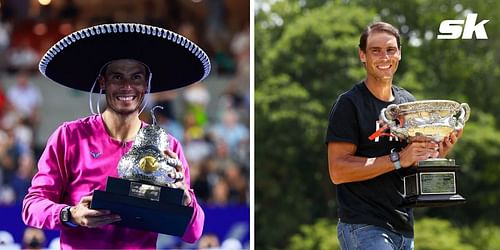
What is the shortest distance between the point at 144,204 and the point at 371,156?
860 mm

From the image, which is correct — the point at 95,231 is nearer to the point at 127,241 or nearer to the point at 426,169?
the point at 127,241

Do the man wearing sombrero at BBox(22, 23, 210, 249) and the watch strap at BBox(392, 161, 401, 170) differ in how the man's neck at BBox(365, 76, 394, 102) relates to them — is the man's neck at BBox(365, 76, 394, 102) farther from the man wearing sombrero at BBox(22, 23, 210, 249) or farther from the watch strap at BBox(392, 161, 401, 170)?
the man wearing sombrero at BBox(22, 23, 210, 249)

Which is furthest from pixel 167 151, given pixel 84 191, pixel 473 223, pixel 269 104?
pixel 473 223

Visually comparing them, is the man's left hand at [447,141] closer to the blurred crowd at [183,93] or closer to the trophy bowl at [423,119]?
the trophy bowl at [423,119]

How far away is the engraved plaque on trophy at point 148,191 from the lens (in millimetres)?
3527

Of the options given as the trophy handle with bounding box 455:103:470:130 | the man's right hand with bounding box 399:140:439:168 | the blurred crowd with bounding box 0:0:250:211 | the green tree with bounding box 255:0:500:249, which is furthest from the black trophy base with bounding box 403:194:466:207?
the green tree with bounding box 255:0:500:249

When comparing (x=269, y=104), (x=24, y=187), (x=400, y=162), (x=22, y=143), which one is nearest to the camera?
(x=400, y=162)

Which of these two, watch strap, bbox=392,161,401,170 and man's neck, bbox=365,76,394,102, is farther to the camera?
man's neck, bbox=365,76,394,102

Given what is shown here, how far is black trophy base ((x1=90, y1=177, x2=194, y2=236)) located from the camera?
3525 mm

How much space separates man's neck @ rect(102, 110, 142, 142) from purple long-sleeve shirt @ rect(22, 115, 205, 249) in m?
0.04

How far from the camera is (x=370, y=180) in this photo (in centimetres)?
369

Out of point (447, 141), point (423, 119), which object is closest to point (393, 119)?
point (423, 119)

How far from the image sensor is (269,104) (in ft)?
56.3

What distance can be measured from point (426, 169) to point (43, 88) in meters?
7.82
